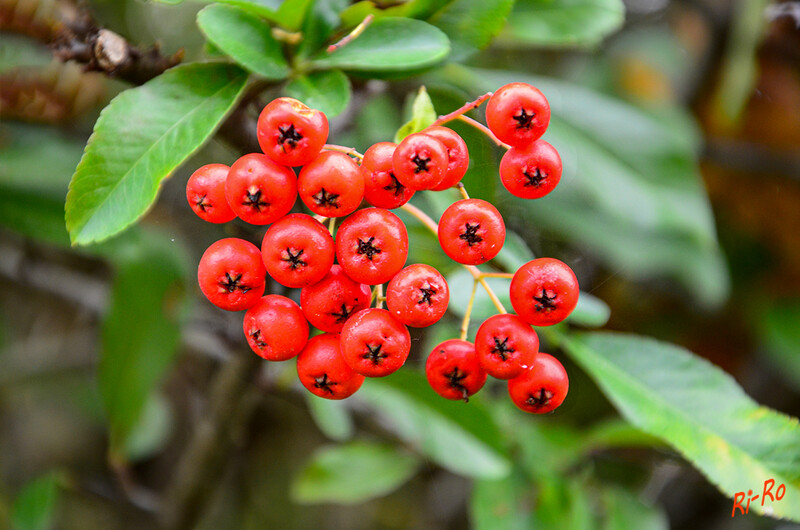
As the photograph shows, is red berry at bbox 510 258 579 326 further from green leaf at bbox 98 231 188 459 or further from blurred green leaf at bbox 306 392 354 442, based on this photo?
green leaf at bbox 98 231 188 459

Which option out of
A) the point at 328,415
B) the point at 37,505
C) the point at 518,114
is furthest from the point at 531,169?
the point at 37,505

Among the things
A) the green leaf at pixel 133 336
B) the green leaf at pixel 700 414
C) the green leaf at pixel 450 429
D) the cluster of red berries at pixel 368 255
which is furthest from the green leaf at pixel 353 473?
the cluster of red berries at pixel 368 255

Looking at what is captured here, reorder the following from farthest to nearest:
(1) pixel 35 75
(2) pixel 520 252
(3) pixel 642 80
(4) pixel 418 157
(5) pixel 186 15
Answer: (3) pixel 642 80
(5) pixel 186 15
(1) pixel 35 75
(2) pixel 520 252
(4) pixel 418 157

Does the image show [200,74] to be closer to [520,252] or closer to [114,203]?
[114,203]

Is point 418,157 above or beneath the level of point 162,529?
above

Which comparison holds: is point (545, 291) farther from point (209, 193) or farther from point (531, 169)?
point (209, 193)

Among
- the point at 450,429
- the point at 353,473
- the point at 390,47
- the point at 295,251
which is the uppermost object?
the point at 390,47

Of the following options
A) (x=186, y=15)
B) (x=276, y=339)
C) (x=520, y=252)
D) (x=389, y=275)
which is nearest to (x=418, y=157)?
(x=389, y=275)
